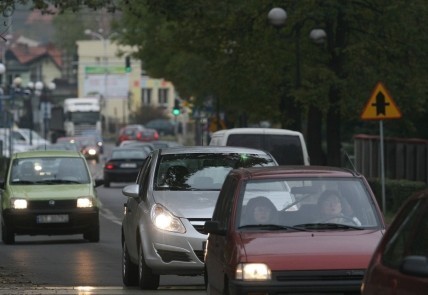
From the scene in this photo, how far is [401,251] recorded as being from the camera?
345 inches

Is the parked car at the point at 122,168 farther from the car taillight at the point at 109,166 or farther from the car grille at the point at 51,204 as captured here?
the car grille at the point at 51,204

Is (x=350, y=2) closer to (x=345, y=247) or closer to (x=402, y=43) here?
(x=402, y=43)

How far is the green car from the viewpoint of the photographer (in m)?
25.6

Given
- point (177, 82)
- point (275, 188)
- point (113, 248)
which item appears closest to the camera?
point (275, 188)

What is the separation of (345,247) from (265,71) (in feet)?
106

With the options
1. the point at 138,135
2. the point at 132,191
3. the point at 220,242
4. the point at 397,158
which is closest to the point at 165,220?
the point at 132,191

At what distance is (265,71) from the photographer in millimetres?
44062

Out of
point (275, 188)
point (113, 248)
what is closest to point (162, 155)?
point (275, 188)

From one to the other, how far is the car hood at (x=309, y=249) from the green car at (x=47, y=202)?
13.6 metres

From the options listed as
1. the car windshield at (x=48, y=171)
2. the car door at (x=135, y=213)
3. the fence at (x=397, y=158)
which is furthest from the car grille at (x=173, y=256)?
the fence at (x=397, y=158)

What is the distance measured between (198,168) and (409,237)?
8.80 m

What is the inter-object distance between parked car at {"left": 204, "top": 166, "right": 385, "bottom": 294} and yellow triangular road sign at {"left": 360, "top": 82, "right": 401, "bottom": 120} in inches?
546

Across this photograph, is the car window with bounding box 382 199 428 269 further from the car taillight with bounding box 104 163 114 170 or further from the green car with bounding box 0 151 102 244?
the car taillight with bounding box 104 163 114 170

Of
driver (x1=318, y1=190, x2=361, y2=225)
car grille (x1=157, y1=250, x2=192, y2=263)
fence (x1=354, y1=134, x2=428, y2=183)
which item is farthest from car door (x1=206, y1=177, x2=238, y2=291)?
fence (x1=354, y1=134, x2=428, y2=183)
